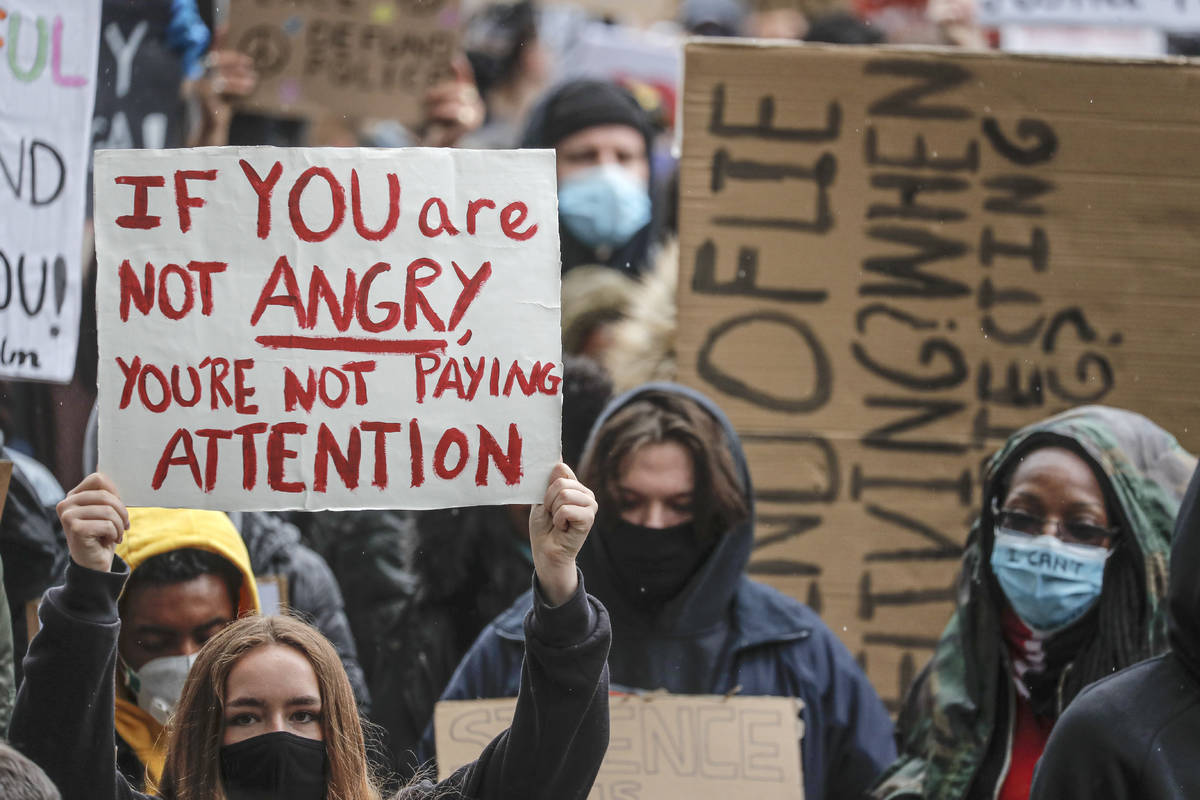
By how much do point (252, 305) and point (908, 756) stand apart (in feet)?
6.14

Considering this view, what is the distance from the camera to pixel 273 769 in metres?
2.56

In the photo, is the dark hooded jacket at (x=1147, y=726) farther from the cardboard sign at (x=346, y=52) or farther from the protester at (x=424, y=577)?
the cardboard sign at (x=346, y=52)

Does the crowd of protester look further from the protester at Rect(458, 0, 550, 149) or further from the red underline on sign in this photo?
the protester at Rect(458, 0, 550, 149)

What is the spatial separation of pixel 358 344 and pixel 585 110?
315cm

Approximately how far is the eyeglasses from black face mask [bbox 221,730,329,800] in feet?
5.44

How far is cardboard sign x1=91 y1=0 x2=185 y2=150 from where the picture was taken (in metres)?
3.69

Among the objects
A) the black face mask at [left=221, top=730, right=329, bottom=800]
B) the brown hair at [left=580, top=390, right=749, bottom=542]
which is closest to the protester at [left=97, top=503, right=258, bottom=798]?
the black face mask at [left=221, top=730, right=329, bottom=800]

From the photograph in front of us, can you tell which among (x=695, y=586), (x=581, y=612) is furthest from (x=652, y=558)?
(x=581, y=612)

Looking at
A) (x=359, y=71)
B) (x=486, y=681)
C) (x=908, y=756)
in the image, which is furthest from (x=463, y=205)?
(x=359, y=71)

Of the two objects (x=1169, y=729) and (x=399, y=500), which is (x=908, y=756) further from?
(x=399, y=500)

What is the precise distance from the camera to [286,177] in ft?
8.70

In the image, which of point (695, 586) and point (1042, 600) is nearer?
point (1042, 600)

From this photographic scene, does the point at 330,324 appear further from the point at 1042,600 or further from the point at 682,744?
the point at 1042,600

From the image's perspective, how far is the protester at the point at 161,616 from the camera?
3.05 meters
